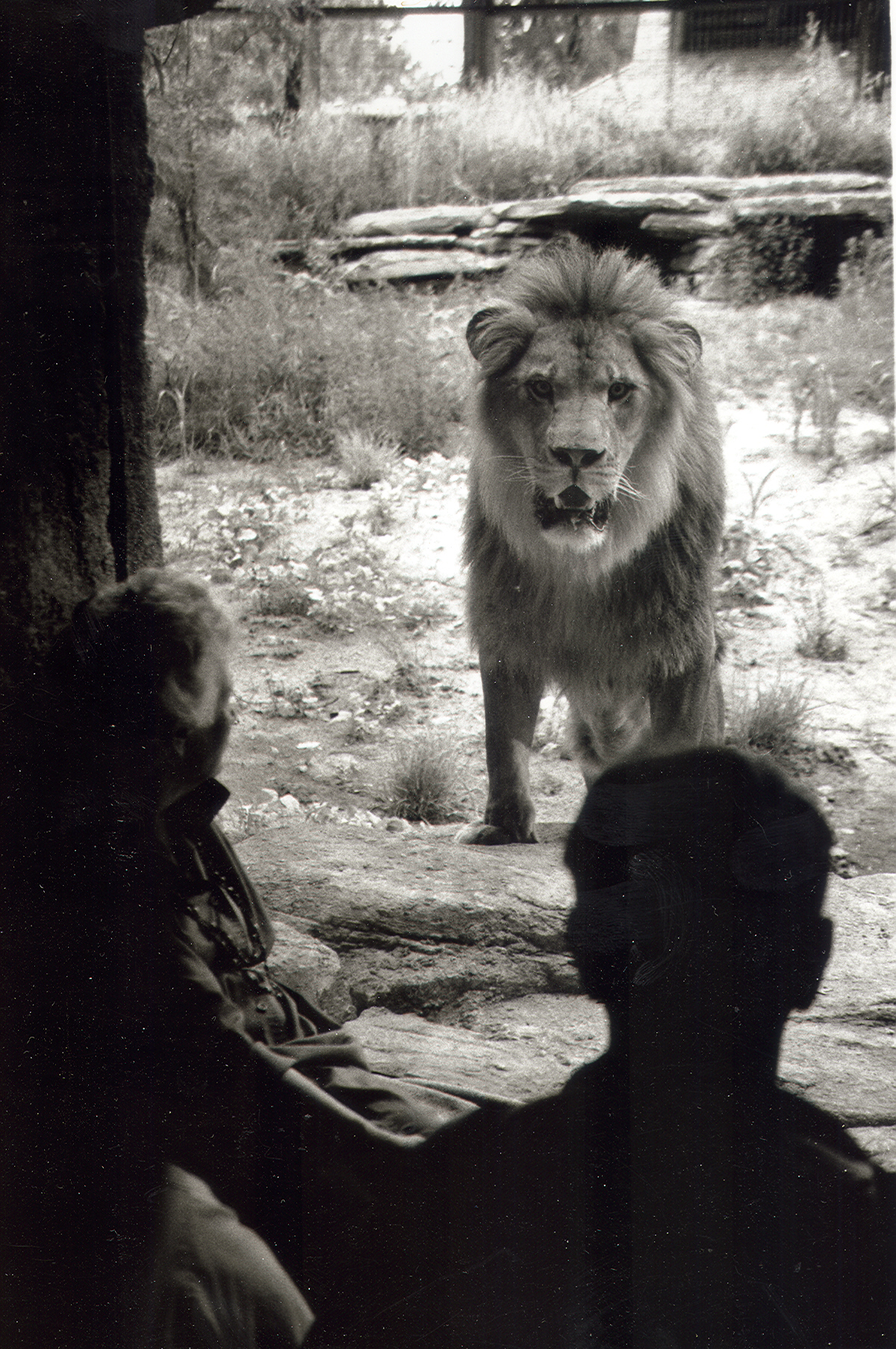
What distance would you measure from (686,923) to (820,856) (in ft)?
1.08

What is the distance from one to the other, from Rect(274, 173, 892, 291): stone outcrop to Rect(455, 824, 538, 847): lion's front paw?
1.21 metres

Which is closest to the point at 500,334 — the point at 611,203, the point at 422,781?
the point at 611,203

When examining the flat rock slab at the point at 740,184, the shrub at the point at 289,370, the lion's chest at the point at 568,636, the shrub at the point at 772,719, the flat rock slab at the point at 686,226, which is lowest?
the shrub at the point at 772,719

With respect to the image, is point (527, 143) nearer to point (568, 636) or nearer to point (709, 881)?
point (568, 636)

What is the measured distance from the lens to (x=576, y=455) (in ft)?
8.44

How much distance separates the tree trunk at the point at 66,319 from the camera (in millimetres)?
2568

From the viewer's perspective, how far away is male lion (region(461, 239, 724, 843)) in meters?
2.59

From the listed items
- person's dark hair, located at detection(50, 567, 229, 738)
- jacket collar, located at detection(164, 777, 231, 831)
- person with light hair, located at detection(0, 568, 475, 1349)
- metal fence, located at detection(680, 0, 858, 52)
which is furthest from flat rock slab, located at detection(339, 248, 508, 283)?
jacket collar, located at detection(164, 777, 231, 831)

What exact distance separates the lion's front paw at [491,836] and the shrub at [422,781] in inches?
2.7

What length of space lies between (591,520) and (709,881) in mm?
834

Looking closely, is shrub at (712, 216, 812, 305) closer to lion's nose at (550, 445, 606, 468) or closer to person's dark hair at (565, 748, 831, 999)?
lion's nose at (550, 445, 606, 468)

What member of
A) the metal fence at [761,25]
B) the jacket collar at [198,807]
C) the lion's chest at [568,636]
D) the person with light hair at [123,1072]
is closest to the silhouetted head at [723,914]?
the lion's chest at [568,636]

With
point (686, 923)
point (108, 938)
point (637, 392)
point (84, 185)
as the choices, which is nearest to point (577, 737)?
point (686, 923)

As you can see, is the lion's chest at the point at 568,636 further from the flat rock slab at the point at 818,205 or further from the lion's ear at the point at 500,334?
the flat rock slab at the point at 818,205
